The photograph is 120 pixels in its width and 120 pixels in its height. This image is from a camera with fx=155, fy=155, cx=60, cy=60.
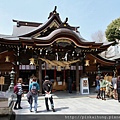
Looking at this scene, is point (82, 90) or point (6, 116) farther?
point (82, 90)

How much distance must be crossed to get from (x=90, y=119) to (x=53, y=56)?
8.18m

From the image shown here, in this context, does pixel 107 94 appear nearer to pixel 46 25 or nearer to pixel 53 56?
pixel 53 56

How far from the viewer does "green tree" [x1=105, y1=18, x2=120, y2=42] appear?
27438 millimetres

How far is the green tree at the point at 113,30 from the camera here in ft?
90.0

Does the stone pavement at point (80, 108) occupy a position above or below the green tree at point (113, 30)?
below

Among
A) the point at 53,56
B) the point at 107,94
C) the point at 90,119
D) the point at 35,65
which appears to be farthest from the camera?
the point at 53,56

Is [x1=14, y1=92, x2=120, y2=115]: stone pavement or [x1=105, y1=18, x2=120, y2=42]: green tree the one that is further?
[x1=105, y1=18, x2=120, y2=42]: green tree

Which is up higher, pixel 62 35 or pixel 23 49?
pixel 62 35

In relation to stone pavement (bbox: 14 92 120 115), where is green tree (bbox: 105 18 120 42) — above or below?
above

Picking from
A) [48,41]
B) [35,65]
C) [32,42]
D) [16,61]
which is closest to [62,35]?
[48,41]

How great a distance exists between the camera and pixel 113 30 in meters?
27.7

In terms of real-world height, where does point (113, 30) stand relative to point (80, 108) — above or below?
above

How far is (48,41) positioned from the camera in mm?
11680

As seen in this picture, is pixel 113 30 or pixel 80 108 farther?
pixel 113 30
